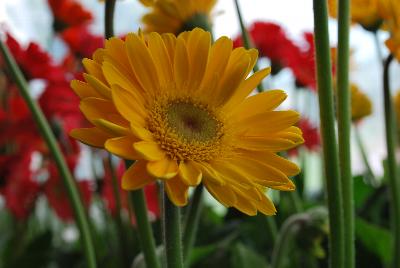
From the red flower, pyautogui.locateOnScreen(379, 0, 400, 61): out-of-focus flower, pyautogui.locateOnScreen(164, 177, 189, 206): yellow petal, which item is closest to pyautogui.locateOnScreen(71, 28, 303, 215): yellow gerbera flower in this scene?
pyautogui.locateOnScreen(164, 177, 189, 206): yellow petal

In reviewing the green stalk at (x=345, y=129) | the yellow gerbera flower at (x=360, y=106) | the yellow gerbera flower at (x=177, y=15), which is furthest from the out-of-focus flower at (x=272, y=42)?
the green stalk at (x=345, y=129)

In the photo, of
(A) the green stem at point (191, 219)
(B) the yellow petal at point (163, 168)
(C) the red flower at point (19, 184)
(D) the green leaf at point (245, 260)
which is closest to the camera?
(B) the yellow petal at point (163, 168)

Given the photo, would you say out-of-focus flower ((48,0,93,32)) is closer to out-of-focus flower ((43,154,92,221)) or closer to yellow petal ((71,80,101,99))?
out-of-focus flower ((43,154,92,221))

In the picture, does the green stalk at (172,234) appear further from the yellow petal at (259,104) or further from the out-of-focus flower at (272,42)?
the out-of-focus flower at (272,42)

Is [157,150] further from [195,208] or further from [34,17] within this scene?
[34,17]

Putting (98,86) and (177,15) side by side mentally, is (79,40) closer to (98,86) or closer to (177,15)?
(177,15)
